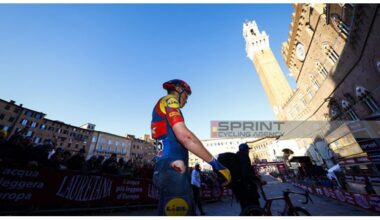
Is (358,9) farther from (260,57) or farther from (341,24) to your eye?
(260,57)

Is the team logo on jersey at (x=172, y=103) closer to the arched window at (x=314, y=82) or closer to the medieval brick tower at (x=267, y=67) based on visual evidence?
the arched window at (x=314, y=82)

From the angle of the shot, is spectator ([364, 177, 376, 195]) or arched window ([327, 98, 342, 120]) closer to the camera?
spectator ([364, 177, 376, 195])

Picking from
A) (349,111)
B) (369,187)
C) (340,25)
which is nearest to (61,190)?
(369,187)

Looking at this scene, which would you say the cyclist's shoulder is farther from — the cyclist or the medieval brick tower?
the medieval brick tower

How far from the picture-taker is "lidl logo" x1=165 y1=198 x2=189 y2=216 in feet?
5.63

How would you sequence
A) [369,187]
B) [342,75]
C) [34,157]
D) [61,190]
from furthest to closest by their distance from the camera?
[342,75] → [369,187] → [34,157] → [61,190]

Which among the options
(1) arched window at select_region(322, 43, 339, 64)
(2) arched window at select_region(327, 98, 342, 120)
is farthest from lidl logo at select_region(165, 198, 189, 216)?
(2) arched window at select_region(327, 98, 342, 120)

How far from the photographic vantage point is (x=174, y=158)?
1918mm

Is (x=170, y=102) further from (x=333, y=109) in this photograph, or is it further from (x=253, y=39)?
(x=253, y=39)

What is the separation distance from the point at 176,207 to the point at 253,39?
54.8 metres

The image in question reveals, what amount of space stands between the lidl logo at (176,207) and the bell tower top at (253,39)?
166ft

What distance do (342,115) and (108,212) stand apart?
20605mm

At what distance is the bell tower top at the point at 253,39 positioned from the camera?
46.1m

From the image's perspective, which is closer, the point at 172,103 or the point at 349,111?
the point at 172,103
